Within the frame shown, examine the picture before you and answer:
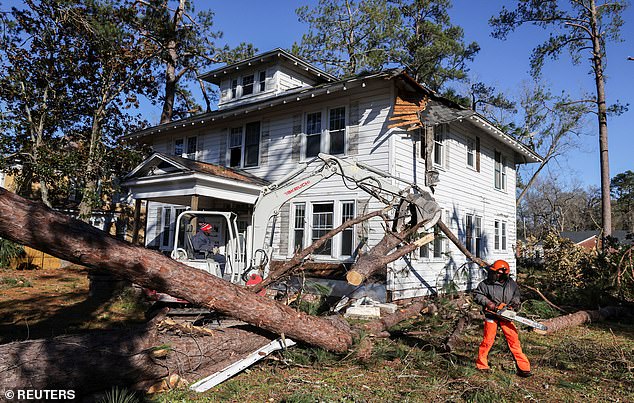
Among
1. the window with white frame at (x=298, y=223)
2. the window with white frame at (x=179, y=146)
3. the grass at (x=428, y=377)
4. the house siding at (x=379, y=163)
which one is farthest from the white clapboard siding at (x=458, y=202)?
the window with white frame at (x=179, y=146)

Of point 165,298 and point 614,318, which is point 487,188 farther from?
point 165,298

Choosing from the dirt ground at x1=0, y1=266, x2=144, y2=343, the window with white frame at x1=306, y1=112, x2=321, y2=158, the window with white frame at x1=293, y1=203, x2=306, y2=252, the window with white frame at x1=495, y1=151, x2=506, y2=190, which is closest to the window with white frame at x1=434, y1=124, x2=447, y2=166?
the window with white frame at x1=306, y1=112, x2=321, y2=158

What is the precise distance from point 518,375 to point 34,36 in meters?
22.9

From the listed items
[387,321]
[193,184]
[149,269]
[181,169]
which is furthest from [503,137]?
[149,269]

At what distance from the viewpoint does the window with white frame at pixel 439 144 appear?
14.5 meters

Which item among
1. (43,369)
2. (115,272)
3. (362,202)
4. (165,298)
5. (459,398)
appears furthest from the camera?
(362,202)

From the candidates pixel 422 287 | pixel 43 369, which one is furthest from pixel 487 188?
pixel 43 369

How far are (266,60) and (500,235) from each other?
12012 mm

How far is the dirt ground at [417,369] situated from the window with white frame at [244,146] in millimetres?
7303

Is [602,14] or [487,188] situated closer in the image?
[487,188]

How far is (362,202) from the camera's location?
12617 mm

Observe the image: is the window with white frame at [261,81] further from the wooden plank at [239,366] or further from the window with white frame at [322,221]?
the wooden plank at [239,366]

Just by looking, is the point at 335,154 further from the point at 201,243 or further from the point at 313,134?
the point at 201,243

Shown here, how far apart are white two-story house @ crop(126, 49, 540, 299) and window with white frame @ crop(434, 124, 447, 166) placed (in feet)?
0.13
